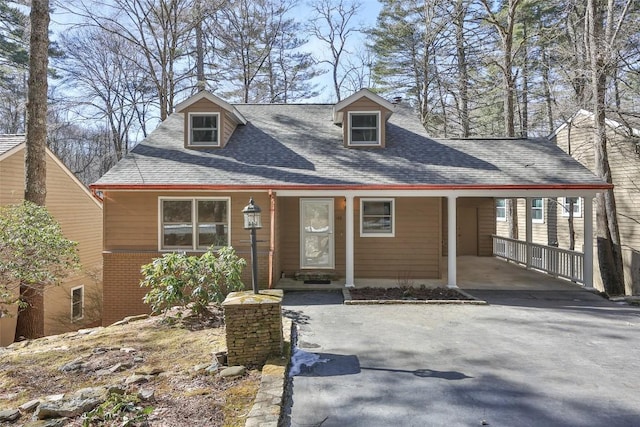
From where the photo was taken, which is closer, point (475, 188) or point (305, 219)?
point (475, 188)

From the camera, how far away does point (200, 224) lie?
9211mm

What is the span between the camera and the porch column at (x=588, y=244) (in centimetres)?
855

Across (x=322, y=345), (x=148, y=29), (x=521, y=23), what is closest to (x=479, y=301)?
(x=322, y=345)

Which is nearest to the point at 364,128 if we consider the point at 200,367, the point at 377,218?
the point at 377,218

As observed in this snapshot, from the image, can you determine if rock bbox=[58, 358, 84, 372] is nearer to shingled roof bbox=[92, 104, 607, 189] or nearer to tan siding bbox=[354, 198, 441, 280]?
shingled roof bbox=[92, 104, 607, 189]

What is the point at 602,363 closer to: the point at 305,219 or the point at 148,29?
the point at 305,219

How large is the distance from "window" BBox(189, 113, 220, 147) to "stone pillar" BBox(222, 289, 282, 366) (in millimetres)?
7104

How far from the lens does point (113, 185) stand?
860cm

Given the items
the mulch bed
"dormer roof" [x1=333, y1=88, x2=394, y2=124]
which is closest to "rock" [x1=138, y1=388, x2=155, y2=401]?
the mulch bed

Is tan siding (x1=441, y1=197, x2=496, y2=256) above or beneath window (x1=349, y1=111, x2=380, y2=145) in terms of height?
beneath

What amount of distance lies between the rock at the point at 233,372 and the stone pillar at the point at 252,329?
143 mm

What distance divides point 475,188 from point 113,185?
8116mm

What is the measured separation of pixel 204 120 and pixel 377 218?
555cm

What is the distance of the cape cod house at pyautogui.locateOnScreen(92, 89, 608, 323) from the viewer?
28.6 ft
